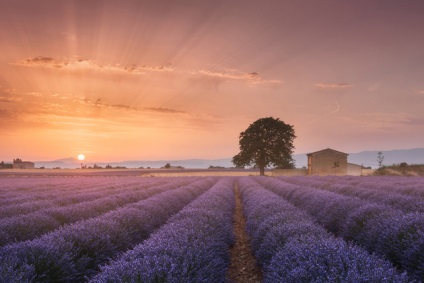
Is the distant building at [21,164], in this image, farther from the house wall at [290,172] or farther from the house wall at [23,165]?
the house wall at [290,172]

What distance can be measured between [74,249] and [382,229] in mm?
4684

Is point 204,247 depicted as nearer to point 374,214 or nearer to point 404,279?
point 404,279

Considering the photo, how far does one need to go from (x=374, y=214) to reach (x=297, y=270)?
4.25 m

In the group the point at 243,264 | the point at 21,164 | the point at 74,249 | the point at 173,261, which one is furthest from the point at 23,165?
the point at 173,261

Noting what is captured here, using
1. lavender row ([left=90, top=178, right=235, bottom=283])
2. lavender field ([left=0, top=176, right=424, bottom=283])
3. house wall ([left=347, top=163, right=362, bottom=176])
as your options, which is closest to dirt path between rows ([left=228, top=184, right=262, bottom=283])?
lavender field ([left=0, top=176, right=424, bottom=283])

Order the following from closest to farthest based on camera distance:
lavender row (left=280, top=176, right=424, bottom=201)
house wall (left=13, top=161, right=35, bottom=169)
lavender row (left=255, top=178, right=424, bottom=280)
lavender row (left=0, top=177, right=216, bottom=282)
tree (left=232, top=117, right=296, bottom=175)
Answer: lavender row (left=0, top=177, right=216, bottom=282)
lavender row (left=255, top=178, right=424, bottom=280)
lavender row (left=280, top=176, right=424, bottom=201)
tree (left=232, top=117, right=296, bottom=175)
house wall (left=13, top=161, right=35, bottom=169)

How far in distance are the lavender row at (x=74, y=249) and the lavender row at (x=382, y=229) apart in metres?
3.92

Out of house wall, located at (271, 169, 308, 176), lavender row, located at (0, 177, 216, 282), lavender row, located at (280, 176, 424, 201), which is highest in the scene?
house wall, located at (271, 169, 308, 176)

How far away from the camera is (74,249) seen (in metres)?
5.01

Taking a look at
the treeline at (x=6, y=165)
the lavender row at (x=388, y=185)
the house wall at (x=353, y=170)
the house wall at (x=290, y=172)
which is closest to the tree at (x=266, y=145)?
the house wall at (x=290, y=172)

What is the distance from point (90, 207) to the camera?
934 cm

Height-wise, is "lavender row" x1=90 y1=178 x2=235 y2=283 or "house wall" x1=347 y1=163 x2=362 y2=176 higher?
"house wall" x1=347 y1=163 x2=362 y2=176

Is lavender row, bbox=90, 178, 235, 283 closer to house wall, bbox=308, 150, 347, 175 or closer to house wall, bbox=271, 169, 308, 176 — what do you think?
house wall, bbox=308, 150, 347, 175

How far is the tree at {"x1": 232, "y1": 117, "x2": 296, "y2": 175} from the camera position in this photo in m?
46.5
